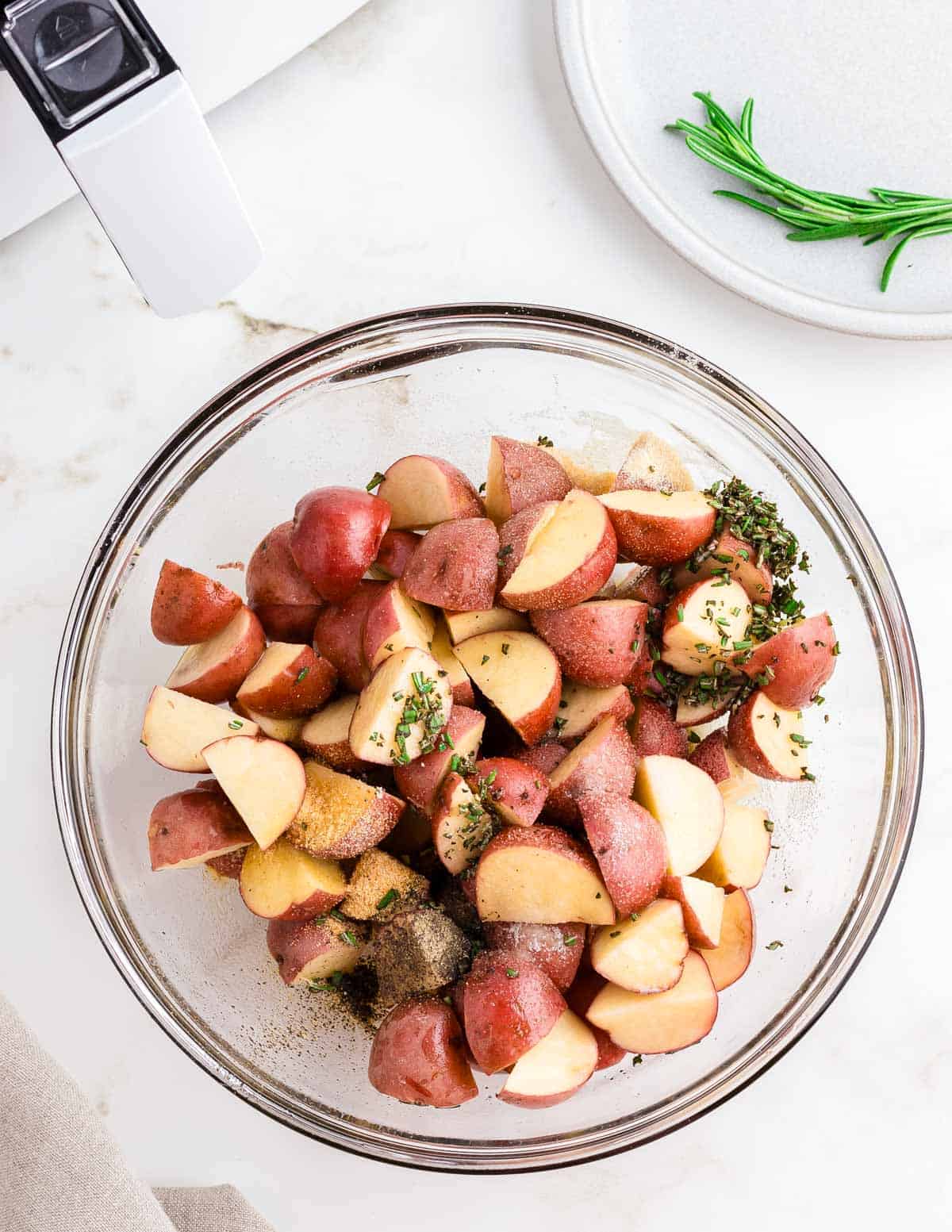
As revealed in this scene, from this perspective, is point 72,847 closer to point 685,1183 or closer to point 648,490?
point 648,490

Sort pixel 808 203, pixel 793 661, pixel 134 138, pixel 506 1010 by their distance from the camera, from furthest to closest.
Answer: pixel 808 203 < pixel 793 661 < pixel 506 1010 < pixel 134 138

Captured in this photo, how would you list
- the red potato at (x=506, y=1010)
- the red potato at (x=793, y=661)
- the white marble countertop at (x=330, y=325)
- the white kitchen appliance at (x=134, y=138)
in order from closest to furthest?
the white kitchen appliance at (x=134, y=138), the red potato at (x=506, y=1010), the red potato at (x=793, y=661), the white marble countertop at (x=330, y=325)

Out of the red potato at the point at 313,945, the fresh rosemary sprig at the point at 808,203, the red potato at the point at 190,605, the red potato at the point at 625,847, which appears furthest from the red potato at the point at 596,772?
the fresh rosemary sprig at the point at 808,203

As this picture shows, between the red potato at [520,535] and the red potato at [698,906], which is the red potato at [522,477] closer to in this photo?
the red potato at [520,535]

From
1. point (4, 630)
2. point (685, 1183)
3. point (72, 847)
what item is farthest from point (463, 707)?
point (685, 1183)

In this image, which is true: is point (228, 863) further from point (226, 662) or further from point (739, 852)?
point (739, 852)

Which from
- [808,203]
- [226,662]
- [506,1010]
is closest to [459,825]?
[506,1010]
